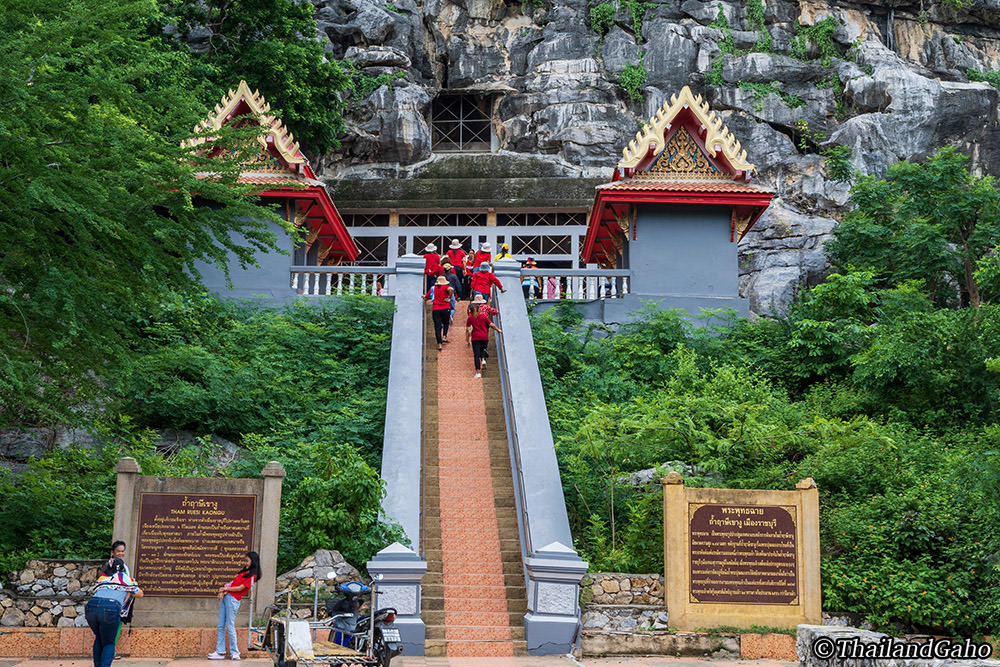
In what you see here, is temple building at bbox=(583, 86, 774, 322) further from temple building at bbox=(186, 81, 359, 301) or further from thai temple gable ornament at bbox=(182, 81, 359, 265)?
temple building at bbox=(186, 81, 359, 301)

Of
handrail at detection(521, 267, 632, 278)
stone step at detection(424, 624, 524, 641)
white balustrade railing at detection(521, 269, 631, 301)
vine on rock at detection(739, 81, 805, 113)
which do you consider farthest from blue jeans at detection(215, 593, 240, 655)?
vine on rock at detection(739, 81, 805, 113)

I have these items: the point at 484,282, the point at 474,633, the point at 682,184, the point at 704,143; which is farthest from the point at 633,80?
the point at 474,633

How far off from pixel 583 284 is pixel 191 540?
42.9ft

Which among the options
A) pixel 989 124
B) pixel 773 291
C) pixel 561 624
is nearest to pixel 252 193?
pixel 561 624

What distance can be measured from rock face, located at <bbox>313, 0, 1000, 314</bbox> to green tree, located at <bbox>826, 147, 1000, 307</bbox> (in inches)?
363

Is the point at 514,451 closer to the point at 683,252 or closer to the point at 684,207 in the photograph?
the point at 683,252

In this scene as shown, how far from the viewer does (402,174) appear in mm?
37438

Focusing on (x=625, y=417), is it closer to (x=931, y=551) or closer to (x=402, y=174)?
(x=931, y=551)

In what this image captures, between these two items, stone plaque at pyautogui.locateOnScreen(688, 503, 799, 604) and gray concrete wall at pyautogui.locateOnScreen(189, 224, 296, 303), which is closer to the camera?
stone plaque at pyautogui.locateOnScreen(688, 503, 799, 604)

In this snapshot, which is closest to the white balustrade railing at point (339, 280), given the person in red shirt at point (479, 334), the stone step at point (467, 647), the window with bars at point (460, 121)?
the person in red shirt at point (479, 334)

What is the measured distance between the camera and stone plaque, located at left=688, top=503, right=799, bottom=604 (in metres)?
11.7

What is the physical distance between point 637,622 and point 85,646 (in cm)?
596

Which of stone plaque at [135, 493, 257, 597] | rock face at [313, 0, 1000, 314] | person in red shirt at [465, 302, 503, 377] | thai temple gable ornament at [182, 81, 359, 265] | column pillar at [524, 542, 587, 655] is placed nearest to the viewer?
stone plaque at [135, 493, 257, 597]

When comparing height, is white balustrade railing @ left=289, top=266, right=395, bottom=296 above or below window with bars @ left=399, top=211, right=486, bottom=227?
below
